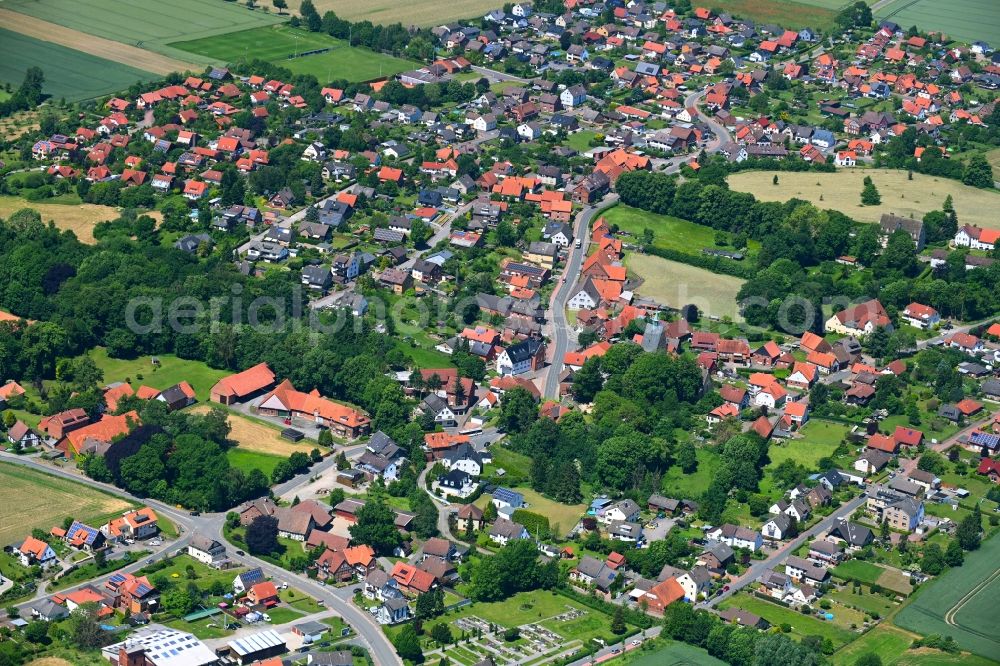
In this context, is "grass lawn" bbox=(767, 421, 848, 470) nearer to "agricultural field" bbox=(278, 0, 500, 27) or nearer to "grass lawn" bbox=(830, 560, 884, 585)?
"grass lawn" bbox=(830, 560, 884, 585)

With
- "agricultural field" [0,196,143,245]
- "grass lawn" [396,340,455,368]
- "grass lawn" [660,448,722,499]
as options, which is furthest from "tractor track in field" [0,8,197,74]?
"grass lawn" [660,448,722,499]

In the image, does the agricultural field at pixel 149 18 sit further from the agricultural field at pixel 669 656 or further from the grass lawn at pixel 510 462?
the agricultural field at pixel 669 656

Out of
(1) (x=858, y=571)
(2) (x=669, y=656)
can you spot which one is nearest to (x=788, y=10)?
A: (1) (x=858, y=571)

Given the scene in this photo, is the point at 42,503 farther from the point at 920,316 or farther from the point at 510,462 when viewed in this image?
the point at 920,316

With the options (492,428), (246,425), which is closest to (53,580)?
(246,425)

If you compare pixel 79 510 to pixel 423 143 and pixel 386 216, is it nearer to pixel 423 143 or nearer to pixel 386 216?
pixel 386 216

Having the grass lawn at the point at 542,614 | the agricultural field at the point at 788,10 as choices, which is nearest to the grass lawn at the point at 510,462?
the grass lawn at the point at 542,614
